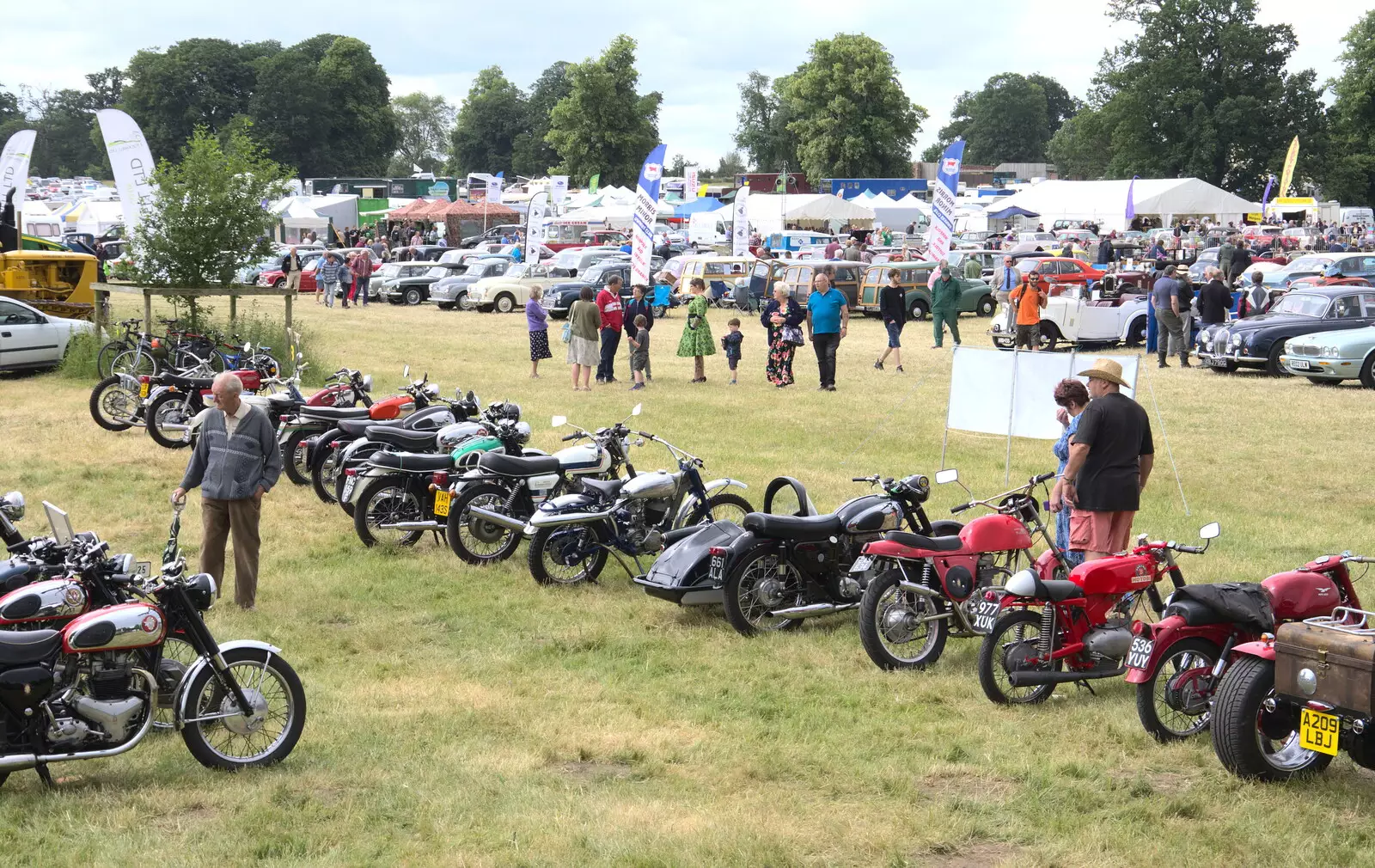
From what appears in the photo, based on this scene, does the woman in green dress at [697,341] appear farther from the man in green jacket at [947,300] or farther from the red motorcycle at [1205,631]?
the red motorcycle at [1205,631]

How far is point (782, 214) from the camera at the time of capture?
57.7m

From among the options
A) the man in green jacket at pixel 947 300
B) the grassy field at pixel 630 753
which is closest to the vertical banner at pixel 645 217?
the man in green jacket at pixel 947 300

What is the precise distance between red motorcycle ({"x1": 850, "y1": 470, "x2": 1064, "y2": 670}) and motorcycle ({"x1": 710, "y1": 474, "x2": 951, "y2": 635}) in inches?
22.3

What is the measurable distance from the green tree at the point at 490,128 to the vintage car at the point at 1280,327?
117530mm

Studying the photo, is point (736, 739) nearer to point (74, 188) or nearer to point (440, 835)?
point (440, 835)

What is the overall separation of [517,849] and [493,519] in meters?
4.92

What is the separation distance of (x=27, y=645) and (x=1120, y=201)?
56.3 metres

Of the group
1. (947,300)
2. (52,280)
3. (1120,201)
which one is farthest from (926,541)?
(1120,201)

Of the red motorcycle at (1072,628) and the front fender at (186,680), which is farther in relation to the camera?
the red motorcycle at (1072,628)

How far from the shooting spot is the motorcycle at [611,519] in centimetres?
971

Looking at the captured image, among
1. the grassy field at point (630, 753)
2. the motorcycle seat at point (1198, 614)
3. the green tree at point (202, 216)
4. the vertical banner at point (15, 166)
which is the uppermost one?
the vertical banner at point (15, 166)

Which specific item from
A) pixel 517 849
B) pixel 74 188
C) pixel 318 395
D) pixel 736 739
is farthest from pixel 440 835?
pixel 74 188

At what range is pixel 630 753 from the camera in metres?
6.61

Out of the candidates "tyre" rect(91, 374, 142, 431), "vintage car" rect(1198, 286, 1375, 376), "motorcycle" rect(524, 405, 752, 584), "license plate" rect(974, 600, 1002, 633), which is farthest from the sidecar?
"vintage car" rect(1198, 286, 1375, 376)
